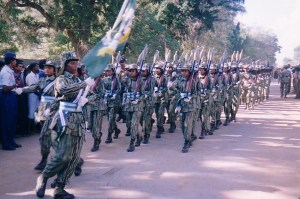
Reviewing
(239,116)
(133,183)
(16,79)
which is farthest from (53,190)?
(239,116)

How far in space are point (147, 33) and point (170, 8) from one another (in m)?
3.59

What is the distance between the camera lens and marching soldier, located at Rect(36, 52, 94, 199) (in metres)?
5.16

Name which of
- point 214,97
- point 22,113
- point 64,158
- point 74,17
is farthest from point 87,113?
point 74,17

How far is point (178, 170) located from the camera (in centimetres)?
695

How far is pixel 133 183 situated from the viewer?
20.2 feet

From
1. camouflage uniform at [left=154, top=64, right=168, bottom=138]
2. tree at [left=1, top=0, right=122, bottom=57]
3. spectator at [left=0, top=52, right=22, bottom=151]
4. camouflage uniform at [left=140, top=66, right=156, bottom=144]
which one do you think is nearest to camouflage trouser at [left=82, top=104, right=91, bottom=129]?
camouflage uniform at [left=140, top=66, right=156, bottom=144]

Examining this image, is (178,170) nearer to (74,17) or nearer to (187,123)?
(187,123)

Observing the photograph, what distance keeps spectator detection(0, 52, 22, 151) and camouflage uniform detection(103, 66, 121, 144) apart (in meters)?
2.10

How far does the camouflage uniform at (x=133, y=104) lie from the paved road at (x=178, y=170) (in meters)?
0.31

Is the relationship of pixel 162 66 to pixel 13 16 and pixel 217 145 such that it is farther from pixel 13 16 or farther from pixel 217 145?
pixel 13 16

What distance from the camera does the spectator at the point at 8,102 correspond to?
820 centimetres

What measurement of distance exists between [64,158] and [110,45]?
5.31ft

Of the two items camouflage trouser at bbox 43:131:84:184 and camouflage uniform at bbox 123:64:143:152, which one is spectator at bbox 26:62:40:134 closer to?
camouflage uniform at bbox 123:64:143:152

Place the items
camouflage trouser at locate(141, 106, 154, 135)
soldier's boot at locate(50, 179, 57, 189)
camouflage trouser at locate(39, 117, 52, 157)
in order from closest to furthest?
soldier's boot at locate(50, 179, 57, 189) < camouflage trouser at locate(39, 117, 52, 157) < camouflage trouser at locate(141, 106, 154, 135)
